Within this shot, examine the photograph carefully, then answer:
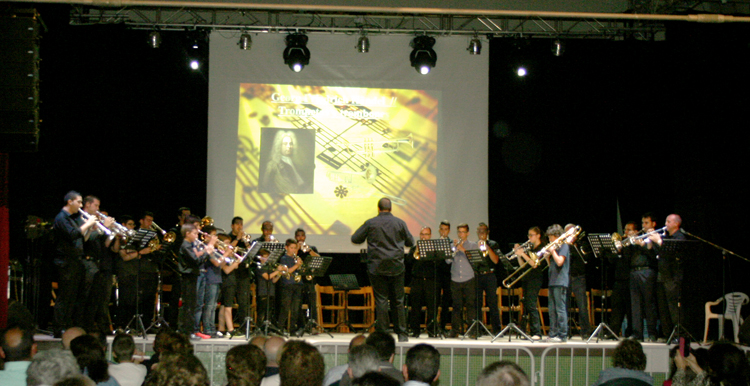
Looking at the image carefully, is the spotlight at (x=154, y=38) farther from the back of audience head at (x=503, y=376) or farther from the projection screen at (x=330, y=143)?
the back of audience head at (x=503, y=376)

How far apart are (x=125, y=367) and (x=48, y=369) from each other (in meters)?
0.90

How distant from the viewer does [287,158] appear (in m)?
12.7

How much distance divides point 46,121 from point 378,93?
609 centimetres

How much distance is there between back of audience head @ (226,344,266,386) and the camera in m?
3.89

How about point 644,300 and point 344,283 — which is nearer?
point 644,300

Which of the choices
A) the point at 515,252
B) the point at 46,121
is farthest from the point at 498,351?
the point at 46,121

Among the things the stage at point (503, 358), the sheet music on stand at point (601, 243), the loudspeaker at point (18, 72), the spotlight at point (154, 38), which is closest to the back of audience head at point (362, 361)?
the stage at point (503, 358)

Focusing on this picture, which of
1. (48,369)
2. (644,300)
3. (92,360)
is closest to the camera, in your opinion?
(48,369)

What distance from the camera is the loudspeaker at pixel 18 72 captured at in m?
6.47

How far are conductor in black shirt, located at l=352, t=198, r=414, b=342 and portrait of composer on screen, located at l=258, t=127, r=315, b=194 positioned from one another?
4234mm

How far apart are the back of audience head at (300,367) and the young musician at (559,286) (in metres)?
6.21

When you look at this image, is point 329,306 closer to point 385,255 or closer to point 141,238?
point 385,255

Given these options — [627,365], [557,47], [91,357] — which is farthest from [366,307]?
[91,357]

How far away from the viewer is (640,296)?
390 inches
